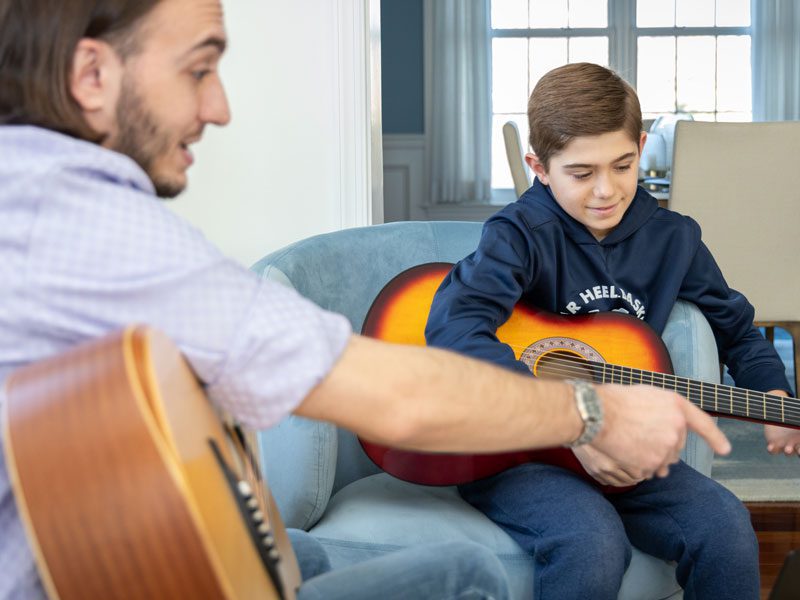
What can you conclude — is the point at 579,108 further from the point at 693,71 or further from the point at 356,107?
the point at 693,71

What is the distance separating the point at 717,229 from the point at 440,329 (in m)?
2.04

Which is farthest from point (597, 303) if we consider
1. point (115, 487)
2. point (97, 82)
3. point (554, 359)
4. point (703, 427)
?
point (115, 487)

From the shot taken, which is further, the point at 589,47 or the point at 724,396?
the point at 589,47

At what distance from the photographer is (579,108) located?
5.31 feet

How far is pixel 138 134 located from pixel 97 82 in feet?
0.18

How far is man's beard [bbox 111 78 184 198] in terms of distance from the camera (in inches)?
33.0

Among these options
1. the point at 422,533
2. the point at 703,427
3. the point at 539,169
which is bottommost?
the point at 422,533

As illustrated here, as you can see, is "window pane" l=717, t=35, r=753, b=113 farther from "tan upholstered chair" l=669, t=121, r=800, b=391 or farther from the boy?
the boy

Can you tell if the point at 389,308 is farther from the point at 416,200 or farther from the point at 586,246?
the point at 416,200

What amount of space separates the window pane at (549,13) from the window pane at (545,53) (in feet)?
0.36

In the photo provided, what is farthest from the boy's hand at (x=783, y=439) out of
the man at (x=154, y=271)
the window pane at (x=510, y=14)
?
the window pane at (x=510, y=14)

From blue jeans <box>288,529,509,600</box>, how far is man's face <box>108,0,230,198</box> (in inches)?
16.2

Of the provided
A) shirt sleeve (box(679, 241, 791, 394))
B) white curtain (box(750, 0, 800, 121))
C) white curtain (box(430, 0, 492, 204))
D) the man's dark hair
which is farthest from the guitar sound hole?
white curtain (box(750, 0, 800, 121))

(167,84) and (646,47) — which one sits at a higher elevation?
(646,47)
